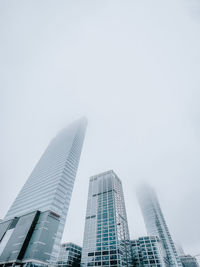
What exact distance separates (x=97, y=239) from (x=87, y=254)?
9983mm

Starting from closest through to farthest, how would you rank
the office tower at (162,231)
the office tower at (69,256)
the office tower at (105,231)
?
the office tower at (105,231) → the office tower at (69,256) → the office tower at (162,231)

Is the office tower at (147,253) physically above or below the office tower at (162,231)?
below

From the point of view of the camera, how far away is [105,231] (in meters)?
95.8

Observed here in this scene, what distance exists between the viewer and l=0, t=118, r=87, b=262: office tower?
247 feet

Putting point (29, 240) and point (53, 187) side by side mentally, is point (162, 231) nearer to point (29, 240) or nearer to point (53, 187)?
point (53, 187)

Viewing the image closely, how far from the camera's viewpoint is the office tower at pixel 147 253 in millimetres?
93631

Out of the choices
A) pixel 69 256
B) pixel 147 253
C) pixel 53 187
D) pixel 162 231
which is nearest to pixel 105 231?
pixel 69 256

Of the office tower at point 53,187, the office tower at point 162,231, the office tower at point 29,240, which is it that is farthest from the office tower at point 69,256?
the office tower at point 162,231

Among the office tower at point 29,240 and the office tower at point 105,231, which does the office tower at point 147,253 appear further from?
the office tower at point 29,240

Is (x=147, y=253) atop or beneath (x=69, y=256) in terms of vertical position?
atop

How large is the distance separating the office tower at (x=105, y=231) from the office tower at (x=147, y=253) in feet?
31.5

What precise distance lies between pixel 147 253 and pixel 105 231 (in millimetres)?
34060

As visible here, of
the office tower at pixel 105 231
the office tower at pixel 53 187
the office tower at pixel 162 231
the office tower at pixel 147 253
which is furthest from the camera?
the office tower at pixel 162 231

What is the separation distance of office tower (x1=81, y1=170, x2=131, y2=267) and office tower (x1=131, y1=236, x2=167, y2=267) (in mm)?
9588
